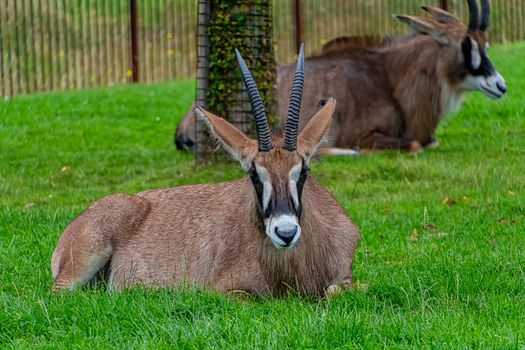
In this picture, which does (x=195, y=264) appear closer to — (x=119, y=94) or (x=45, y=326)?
(x=45, y=326)

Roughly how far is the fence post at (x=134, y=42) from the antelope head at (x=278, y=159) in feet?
51.0

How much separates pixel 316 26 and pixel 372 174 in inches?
537

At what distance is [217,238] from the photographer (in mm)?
7609

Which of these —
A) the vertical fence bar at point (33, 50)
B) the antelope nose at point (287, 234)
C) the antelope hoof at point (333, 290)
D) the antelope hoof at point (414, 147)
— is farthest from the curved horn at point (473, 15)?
the vertical fence bar at point (33, 50)

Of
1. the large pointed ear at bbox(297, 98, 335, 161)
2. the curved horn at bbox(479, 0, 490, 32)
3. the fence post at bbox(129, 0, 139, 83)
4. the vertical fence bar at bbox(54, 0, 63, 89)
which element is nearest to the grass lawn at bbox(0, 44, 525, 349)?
the large pointed ear at bbox(297, 98, 335, 161)

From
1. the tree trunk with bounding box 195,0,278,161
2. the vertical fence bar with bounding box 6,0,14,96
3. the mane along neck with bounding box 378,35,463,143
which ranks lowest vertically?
the vertical fence bar with bounding box 6,0,14,96

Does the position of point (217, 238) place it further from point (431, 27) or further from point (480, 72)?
point (431, 27)

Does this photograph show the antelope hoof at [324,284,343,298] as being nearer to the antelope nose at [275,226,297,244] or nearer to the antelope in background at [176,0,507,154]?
the antelope nose at [275,226,297,244]

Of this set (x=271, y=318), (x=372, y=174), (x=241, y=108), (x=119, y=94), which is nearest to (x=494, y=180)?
(x=372, y=174)

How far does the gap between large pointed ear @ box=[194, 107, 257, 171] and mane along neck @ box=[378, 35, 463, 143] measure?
322 inches

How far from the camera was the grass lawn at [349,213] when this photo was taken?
223 inches

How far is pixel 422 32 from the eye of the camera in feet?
50.0

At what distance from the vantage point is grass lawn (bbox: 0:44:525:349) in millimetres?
5668

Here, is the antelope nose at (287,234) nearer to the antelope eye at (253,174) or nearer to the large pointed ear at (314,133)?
the antelope eye at (253,174)
